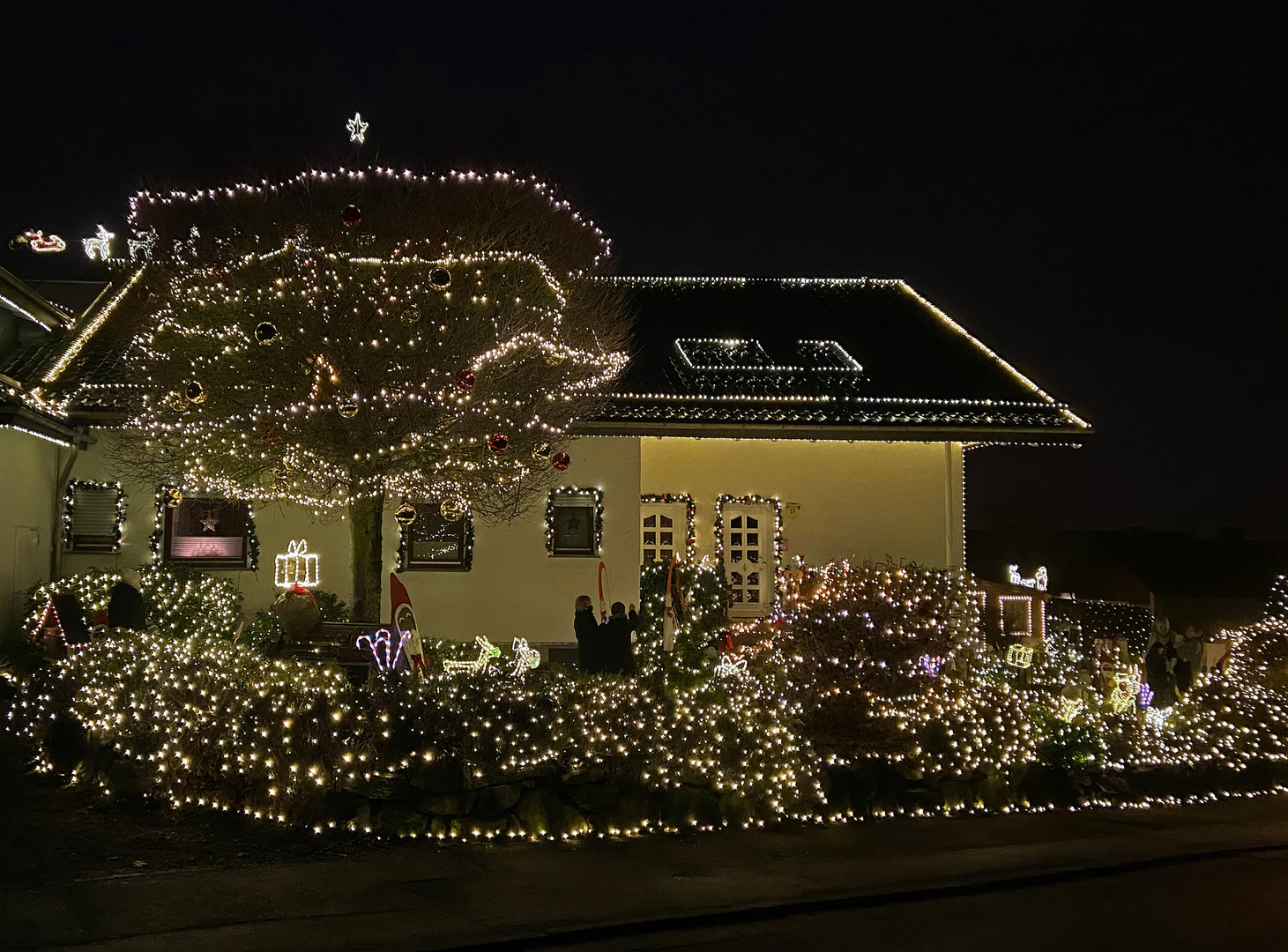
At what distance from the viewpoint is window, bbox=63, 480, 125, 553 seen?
1589 centimetres

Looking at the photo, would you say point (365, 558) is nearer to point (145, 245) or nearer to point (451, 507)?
point (451, 507)

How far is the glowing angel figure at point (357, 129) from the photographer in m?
13.2

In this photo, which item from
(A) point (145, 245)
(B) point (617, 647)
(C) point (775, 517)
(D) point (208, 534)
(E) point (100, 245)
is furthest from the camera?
(E) point (100, 245)

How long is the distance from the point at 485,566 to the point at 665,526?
10.3 ft

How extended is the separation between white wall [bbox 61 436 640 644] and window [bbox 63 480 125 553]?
4.5 inches

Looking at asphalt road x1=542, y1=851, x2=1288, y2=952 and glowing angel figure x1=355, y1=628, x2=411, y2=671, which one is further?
glowing angel figure x1=355, y1=628, x2=411, y2=671

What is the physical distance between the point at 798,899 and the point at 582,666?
4.25 metres

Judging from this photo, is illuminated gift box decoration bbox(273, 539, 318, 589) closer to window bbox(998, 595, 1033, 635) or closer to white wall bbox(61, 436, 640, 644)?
white wall bbox(61, 436, 640, 644)

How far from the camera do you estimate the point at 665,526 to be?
17.8 m

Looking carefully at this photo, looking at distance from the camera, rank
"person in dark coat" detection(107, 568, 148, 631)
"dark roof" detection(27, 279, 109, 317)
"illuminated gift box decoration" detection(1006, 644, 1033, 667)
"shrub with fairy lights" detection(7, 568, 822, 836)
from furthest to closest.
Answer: "dark roof" detection(27, 279, 109, 317), "illuminated gift box decoration" detection(1006, 644, 1033, 667), "person in dark coat" detection(107, 568, 148, 631), "shrub with fairy lights" detection(7, 568, 822, 836)

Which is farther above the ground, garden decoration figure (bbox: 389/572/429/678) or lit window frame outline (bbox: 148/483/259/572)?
lit window frame outline (bbox: 148/483/259/572)

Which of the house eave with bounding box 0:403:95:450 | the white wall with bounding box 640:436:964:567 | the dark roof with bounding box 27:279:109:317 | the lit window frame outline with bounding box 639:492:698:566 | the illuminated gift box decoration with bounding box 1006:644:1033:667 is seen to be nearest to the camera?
the illuminated gift box decoration with bounding box 1006:644:1033:667

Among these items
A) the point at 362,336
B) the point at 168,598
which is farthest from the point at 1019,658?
the point at 168,598

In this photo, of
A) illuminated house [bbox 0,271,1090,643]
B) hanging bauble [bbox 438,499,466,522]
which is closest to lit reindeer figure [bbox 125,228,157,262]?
illuminated house [bbox 0,271,1090,643]
